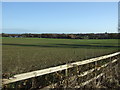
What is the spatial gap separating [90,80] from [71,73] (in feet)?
2.29

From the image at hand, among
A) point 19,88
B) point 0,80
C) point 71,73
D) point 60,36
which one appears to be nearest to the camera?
point 0,80

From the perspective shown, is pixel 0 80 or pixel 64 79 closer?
pixel 0 80

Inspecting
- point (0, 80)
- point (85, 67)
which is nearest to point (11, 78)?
point (0, 80)

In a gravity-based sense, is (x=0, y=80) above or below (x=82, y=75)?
above

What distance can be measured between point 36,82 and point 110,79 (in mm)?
2811

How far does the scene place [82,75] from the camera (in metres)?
5.35

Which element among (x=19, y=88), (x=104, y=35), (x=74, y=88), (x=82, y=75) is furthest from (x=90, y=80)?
(x=104, y=35)

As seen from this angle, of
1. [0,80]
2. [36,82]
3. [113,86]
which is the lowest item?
[113,86]

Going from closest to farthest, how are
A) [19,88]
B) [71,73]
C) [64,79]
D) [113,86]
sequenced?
1. [19,88]
2. [64,79]
3. [71,73]
4. [113,86]

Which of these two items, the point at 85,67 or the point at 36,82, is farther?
the point at 85,67

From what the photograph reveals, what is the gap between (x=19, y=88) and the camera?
14.9 ft

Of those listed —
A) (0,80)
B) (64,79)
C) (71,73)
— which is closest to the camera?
(0,80)

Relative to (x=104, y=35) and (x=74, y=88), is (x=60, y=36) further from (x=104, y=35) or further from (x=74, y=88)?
(x=74, y=88)

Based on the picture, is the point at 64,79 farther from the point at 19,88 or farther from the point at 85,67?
the point at 85,67
